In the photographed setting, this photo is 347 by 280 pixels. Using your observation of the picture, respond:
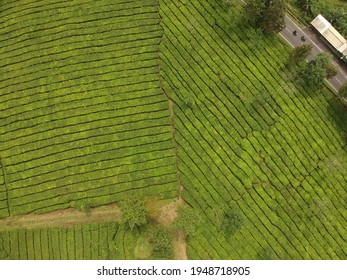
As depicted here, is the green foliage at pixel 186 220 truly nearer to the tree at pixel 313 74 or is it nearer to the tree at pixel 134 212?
the tree at pixel 134 212

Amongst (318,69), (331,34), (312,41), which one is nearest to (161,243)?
(318,69)

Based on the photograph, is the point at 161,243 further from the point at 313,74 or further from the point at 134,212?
the point at 313,74

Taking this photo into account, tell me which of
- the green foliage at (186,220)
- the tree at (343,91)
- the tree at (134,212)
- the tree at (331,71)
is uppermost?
the tree at (331,71)

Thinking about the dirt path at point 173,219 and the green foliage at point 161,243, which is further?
the dirt path at point 173,219

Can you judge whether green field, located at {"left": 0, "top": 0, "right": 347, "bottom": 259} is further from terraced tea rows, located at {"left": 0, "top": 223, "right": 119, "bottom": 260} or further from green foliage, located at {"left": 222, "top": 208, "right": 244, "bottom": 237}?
green foliage, located at {"left": 222, "top": 208, "right": 244, "bottom": 237}

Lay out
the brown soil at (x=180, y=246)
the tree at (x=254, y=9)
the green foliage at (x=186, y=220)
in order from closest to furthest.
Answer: the green foliage at (x=186, y=220) < the brown soil at (x=180, y=246) < the tree at (x=254, y=9)

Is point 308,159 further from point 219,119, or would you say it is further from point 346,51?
point 346,51

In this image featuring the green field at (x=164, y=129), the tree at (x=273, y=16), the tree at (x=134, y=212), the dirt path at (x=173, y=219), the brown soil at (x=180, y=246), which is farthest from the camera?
the tree at (x=273, y=16)

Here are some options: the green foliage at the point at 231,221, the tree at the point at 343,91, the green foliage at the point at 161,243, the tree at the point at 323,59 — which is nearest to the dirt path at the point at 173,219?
the green foliage at the point at 161,243
